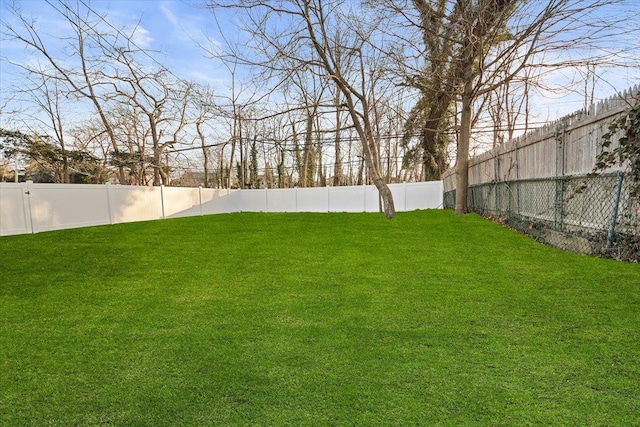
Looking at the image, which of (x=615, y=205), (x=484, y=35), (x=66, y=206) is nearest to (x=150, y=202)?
(x=66, y=206)

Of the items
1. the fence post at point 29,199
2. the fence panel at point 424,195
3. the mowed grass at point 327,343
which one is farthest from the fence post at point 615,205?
the fence panel at point 424,195

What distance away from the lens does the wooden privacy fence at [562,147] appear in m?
3.48

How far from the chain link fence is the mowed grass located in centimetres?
26

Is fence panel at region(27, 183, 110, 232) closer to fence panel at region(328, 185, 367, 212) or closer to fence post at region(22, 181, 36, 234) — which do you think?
fence post at region(22, 181, 36, 234)

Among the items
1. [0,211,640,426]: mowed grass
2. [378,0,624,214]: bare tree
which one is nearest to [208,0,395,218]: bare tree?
[378,0,624,214]: bare tree

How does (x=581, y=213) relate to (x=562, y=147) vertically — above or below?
below

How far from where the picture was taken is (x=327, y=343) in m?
2.00

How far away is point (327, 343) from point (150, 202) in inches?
496

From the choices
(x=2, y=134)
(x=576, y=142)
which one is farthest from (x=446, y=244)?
(x=2, y=134)

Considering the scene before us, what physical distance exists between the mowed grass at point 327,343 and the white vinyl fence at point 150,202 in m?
5.15

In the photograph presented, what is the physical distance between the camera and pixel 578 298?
8.57 ft

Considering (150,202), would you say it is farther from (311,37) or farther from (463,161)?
(463,161)

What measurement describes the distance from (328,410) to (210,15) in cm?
823

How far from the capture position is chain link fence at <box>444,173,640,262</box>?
3309 mm
